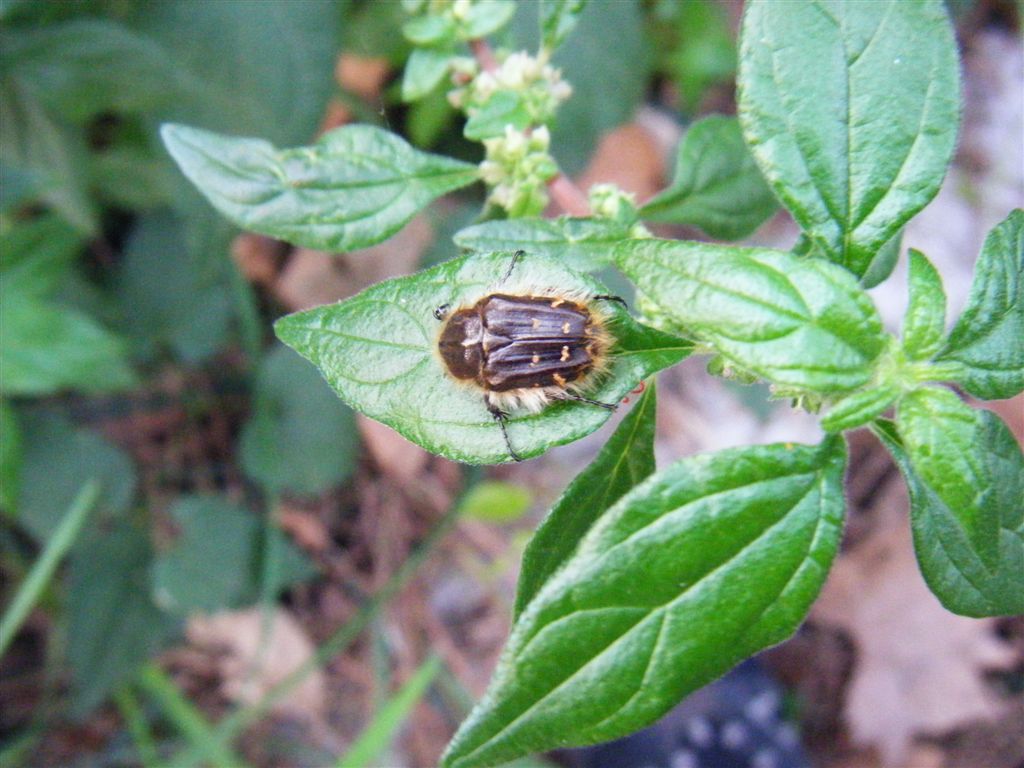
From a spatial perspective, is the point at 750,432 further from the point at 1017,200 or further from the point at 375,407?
the point at 375,407

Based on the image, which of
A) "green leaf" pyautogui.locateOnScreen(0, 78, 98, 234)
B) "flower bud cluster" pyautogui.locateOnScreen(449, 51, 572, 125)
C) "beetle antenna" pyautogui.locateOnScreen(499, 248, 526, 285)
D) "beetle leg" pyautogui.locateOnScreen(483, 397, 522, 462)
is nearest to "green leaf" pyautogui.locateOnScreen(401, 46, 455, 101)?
"flower bud cluster" pyautogui.locateOnScreen(449, 51, 572, 125)

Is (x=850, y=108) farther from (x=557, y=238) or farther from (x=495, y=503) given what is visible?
(x=495, y=503)

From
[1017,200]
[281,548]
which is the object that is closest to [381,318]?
[281,548]

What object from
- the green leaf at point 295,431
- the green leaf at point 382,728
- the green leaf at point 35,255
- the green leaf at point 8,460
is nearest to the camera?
the green leaf at point 8,460

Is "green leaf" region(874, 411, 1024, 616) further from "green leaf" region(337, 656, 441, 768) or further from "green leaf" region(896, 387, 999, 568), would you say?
"green leaf" region(337, 656, 441, 768)

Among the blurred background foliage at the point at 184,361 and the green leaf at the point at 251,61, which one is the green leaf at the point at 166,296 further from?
the green leaf at the point at 251,61

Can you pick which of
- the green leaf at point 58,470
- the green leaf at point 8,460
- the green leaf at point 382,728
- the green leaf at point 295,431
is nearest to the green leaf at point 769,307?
the green leaf at point 8,460

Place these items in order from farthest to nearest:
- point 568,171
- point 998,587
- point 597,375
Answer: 1. point 568,171
2. point 597,375
3. point 998,587
